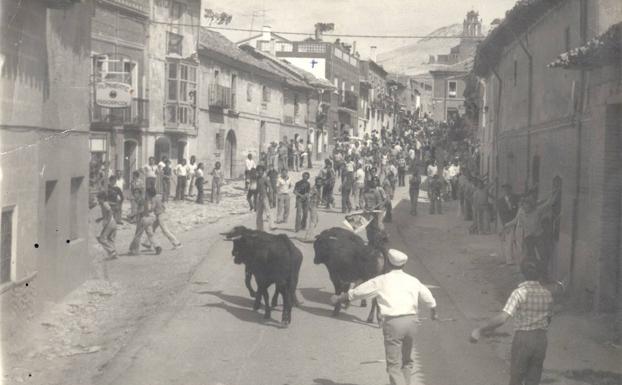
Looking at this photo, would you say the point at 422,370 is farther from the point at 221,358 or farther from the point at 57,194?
the point at 57,194

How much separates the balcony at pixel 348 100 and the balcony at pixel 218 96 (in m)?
26.7

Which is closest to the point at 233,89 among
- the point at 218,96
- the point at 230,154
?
the point at 218,96

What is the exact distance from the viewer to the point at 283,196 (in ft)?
74.8

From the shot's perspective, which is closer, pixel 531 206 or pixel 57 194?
pixel 57 194

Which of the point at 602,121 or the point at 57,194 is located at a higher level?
the point at 602,121

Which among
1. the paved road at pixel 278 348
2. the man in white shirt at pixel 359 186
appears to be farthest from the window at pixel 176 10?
the paved road at pixel 278 348

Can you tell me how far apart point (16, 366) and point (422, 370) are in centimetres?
502

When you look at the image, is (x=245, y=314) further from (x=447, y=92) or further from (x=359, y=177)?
(x=447, y=92)

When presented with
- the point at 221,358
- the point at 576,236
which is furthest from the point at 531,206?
the point at 221,358

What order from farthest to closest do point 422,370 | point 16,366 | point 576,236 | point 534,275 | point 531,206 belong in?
point 531,206 < point 576,236 < point 16,366 < point 422,370 < point 534,275

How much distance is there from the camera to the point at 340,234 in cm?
1234

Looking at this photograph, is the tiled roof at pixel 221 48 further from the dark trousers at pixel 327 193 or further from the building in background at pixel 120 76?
the dark trousers at pixel 327 193

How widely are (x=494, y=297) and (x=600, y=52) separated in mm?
4905

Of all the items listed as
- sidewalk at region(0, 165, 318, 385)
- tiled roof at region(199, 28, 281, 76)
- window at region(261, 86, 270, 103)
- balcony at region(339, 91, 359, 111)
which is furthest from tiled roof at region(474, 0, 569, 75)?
→ balcony at region(339, 91, 359, 111)
